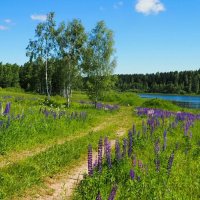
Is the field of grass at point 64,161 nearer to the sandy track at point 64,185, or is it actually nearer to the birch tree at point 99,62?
the sandy track at point 64,185

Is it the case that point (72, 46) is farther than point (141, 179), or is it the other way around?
point (72, 46)

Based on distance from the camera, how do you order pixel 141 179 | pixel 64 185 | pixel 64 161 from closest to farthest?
pixel 141 179, pixel 64 185, pixel 64 161

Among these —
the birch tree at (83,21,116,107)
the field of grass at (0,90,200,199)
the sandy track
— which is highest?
the birch tree at (83,21,116,107)

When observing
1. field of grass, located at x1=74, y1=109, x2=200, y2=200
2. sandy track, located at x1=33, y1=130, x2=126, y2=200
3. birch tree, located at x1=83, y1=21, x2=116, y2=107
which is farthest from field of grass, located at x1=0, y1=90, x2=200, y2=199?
birch tree, located at x1=83, y1=21, x2=116, y2=107

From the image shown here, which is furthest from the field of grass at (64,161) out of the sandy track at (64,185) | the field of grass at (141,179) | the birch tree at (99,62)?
the birch tree at (99,62)

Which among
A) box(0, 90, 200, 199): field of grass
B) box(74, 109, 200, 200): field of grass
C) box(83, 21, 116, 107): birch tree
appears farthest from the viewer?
box(83, 21, 116, 107): birch tree

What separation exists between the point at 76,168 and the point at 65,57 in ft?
93.5

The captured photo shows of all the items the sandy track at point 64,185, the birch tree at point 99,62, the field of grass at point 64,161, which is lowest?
the sandy track at point 64,185

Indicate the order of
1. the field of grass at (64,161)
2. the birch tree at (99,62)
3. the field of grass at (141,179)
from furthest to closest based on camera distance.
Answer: the birch tree at (99,62) < the field of grass at (64,161) < the field of grass at (141,179)

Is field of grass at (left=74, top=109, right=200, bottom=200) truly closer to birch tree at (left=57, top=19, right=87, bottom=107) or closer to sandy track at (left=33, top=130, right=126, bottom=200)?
sandy track at (left=33, top=130, right=126, bottom=200)

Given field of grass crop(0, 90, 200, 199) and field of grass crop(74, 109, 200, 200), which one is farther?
field of grass crop(0, 90, 200, 199)

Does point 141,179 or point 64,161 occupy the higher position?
point 141,179

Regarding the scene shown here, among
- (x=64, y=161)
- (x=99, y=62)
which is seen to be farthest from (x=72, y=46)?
(x=64, y=161)

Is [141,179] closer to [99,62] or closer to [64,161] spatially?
[64,161]
